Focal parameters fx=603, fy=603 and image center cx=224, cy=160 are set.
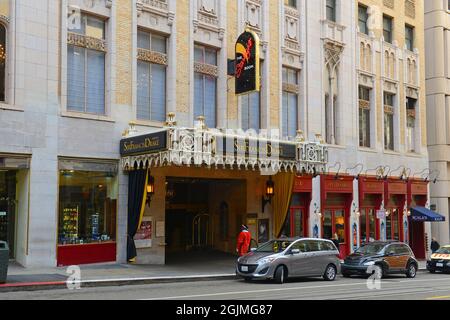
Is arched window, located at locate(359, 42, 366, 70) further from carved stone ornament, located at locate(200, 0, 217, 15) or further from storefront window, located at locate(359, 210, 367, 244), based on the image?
carved stone ornament, located at locate(200, 0, 217, 15)

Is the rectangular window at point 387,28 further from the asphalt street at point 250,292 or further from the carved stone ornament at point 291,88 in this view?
the asphalt street at point 250,292

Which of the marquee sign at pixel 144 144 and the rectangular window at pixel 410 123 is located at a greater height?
the rectangular window at pixel 410 123

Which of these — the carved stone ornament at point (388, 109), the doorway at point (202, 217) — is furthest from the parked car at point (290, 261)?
the carved stone ornament at point (388, 109)

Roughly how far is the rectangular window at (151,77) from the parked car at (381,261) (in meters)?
9.71

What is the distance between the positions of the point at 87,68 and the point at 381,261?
45.1ft

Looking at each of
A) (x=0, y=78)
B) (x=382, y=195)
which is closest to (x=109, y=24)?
(x=0, y=78)

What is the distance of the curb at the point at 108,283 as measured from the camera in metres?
16.3

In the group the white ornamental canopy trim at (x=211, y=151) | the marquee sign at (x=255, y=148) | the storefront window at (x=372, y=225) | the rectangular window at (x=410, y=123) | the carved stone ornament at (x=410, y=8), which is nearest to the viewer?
the white ornamental canopy trim at (x=211, y=151)

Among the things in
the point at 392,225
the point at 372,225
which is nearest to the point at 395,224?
the point at 392,225

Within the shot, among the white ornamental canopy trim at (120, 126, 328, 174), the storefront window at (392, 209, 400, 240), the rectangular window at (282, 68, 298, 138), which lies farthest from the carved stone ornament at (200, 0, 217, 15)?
the storefront window at (392, 209, 400, 240)

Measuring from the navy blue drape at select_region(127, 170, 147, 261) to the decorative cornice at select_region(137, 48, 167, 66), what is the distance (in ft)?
15.1

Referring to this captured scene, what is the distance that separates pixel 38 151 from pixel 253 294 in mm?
9086

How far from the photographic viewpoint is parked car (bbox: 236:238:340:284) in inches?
786

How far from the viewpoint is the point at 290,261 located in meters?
20.5
